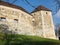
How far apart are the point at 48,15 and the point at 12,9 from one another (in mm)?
5556

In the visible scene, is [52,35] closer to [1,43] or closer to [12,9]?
[12,9]

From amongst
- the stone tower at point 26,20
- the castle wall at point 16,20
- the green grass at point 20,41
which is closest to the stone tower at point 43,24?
the stone tower at point 26,20

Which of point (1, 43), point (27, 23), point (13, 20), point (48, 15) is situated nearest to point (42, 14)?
point (48, 15)

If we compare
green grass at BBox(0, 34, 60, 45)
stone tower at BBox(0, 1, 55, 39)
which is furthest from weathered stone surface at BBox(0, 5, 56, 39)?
green grass at BBox(0, 34, 60, 45)

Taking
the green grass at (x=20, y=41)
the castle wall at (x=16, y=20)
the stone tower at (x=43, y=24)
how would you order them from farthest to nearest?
1. the stone tower at (x=43, y=24)
2. the castle wall at (x=16, y=20)
3. the green grass at (x=20, y=41)

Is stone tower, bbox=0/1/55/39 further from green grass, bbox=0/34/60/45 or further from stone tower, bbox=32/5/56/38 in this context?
green grass, bbox=0/34/60/45

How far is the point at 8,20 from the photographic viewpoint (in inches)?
862

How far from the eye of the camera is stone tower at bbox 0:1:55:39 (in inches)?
862

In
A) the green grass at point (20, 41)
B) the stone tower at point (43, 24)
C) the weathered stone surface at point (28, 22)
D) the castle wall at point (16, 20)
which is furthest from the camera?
the stone tower at point (43, 24)

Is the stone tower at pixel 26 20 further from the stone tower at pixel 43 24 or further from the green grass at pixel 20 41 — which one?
the green grass at pixel 20 41

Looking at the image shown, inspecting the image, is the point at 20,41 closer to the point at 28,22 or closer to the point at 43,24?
the point at 28,22

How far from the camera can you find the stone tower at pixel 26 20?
21.9 metres

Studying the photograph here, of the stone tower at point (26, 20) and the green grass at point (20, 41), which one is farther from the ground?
the stone tower at point (26, 20)

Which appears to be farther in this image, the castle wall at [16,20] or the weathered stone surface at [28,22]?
the weathered stone surface at [28,22]
